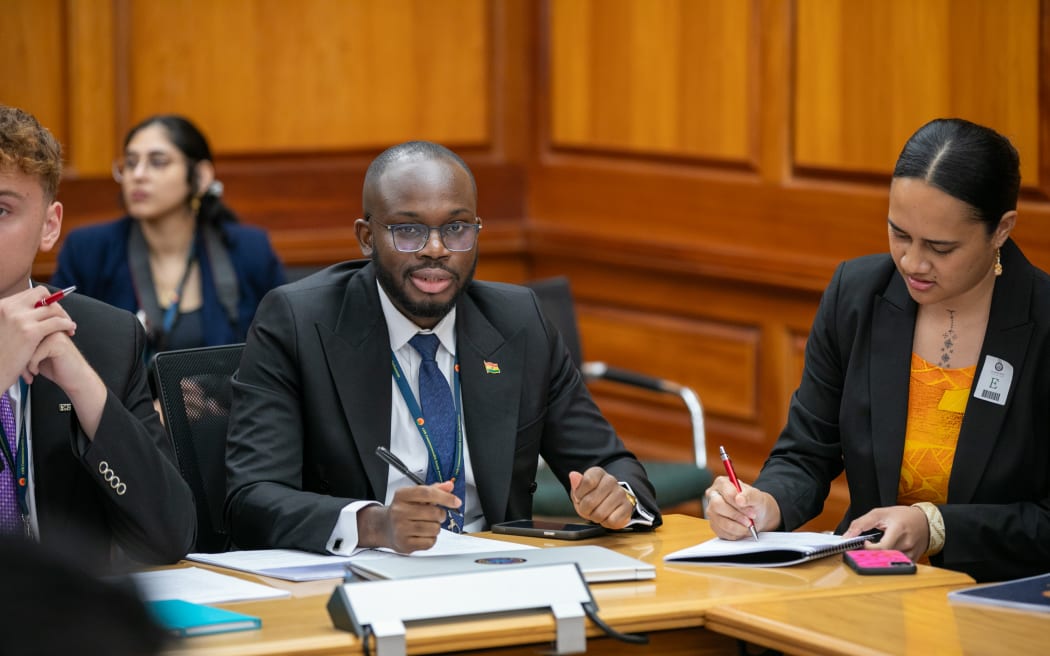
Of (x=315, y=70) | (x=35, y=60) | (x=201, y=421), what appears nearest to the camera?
(x=201, y=421)

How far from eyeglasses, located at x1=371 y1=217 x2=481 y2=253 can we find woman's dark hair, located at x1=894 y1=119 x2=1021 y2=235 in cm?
85

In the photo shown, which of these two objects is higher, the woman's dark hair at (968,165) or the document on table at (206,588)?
the woman's dark hair at (968,165)

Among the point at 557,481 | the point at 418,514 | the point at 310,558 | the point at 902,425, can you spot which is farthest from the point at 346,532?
the point at 557,481

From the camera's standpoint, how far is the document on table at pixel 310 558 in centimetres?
239

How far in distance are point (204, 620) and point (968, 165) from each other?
5.22ft

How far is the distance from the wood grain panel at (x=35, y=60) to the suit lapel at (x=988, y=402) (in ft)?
12.7

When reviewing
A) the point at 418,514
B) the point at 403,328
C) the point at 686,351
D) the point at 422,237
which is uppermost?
the point at 422,237

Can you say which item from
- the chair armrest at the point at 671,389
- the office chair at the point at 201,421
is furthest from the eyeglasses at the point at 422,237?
the chair armrest at the point at 671,389

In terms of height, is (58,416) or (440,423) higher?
(58,416)

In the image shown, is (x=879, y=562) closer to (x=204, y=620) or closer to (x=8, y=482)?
(x=204, y=620)

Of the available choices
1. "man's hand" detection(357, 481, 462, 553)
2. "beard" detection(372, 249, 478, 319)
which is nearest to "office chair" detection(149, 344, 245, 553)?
"beard" detection(372, 249, 478, 319)

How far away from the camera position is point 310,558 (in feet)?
8.21

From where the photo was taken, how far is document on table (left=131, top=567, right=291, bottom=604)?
2221mm

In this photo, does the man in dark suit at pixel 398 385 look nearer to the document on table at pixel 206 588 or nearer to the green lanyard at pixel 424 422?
the green lanyard at pixel 424 422
